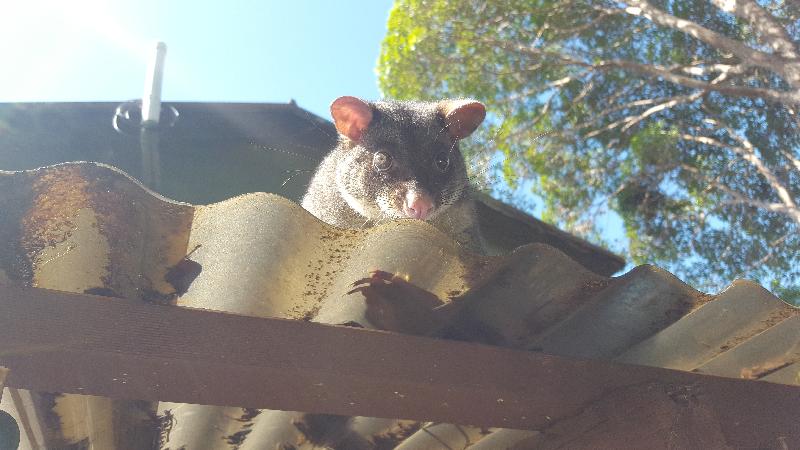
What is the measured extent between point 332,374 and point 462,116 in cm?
252

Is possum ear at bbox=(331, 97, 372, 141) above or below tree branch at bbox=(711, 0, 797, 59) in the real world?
above

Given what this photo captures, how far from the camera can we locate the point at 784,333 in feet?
7.25

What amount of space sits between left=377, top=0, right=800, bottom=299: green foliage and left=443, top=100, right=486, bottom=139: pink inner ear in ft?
32.2

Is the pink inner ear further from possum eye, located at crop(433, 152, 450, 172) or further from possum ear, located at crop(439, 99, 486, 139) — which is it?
possum eye, located at crop(433, 152, 450, 172)

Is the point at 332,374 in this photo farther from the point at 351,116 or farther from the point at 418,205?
the point at 351,116

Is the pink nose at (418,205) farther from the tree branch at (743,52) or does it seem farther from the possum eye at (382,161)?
the tree branch at (743,52)

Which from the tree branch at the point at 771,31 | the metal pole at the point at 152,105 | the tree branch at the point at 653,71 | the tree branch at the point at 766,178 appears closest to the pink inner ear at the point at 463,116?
the metal pole at the point at 152,105

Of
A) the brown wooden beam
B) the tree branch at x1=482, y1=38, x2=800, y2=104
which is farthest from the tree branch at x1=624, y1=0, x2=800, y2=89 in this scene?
the brown wooden beam

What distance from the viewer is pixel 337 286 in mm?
2055

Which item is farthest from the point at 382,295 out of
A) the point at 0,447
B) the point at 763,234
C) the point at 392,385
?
the point at 763,234

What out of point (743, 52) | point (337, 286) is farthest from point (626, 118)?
point (337, 286)

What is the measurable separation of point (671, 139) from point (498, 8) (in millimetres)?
4692

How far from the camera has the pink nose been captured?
342 centimetres

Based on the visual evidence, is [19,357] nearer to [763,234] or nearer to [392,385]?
[392,385]
